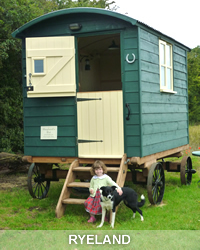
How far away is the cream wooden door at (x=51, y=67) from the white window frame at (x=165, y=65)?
1.91 metres

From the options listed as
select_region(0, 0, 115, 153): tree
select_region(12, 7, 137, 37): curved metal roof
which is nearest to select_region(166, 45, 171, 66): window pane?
select_region(12, 7, 137, 37): curved metal roof

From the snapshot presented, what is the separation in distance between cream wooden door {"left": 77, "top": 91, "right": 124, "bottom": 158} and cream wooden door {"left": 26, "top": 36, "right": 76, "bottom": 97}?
0.37 m

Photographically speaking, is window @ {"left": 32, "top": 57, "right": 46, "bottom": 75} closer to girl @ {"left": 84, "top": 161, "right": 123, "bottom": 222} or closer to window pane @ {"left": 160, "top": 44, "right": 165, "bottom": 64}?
girl @ {"left": 84, "top": 161, "right": 123, "bottom": 222}

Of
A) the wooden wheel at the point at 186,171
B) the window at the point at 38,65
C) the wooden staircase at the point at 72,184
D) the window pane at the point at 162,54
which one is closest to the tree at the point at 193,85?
the wooden wheel at the point at 186,171

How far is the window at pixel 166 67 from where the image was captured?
23.8 ft

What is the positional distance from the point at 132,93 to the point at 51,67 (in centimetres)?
152

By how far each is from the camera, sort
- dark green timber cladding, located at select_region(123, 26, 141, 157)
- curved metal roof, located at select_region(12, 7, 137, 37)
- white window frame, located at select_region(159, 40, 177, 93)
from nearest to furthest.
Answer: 1. curved metal roof, located at select_region(12, 7, 137, 37)
2. dark green timber cladding, located at select_region(123, 26, 141, 157)
3. white window frame, located at select_region(159, 40, 177, 93)

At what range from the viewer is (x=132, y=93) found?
6074mm

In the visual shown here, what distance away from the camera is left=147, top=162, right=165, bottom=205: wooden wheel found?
6.11m

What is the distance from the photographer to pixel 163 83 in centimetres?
736

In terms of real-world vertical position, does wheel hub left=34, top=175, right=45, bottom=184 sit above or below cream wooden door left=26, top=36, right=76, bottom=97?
below

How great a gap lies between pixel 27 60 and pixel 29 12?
16.1ft

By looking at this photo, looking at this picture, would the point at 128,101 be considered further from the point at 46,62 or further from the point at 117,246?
the point at 117,246

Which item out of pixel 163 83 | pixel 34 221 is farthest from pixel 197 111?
pixel 34 221
